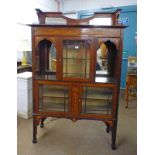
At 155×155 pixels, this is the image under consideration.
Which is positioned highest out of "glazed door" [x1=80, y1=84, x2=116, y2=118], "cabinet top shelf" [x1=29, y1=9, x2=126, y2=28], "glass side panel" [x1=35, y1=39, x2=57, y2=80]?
"cabinet top shelf" [x1=29, y1=9, x2=126, y2=28]

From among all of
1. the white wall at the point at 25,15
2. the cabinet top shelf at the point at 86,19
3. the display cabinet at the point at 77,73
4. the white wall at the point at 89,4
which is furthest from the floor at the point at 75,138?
the white wall at the point at 89,4

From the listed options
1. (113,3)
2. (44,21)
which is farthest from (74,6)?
(44,21)

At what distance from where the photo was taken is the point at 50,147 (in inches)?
84.5

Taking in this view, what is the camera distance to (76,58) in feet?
6.79

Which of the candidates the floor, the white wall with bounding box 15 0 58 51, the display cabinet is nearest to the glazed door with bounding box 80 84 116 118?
the display cabinet

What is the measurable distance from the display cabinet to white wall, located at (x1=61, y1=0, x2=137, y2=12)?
2479mm

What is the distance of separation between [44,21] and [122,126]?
187 centimetres

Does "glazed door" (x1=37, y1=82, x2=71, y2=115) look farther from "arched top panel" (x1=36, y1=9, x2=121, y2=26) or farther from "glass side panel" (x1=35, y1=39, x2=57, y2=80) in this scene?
"arched top panel" (x1=36, y1=9, x2=121, y2=26)

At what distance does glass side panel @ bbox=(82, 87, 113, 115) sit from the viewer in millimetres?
2086

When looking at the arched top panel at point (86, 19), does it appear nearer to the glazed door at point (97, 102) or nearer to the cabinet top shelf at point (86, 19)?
the cabinet top shelf at point (86, 19)

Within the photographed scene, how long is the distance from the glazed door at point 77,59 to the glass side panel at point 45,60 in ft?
0.88

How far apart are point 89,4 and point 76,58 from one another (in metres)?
3.05
